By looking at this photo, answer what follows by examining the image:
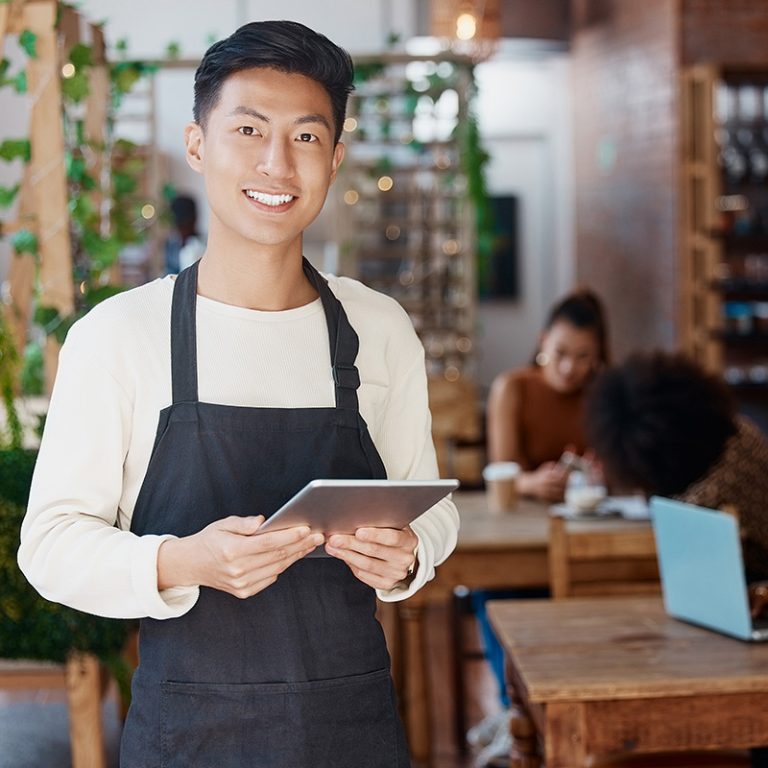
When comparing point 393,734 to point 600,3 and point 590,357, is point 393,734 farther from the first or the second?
point 600,3

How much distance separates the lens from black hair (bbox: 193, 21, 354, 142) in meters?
1.57

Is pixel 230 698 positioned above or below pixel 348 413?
below

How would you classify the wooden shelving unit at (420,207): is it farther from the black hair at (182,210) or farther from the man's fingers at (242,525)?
the man's fingers at (242,525)

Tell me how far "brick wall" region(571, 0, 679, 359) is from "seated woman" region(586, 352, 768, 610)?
4917 millimetres

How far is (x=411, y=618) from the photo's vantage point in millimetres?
3648

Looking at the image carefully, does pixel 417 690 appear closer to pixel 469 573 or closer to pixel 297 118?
pixel 469 573

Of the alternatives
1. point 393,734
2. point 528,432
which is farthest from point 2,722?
point 393,734

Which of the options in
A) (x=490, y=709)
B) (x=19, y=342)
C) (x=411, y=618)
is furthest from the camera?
(x=490, y=709)

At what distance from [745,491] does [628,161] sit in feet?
20.2

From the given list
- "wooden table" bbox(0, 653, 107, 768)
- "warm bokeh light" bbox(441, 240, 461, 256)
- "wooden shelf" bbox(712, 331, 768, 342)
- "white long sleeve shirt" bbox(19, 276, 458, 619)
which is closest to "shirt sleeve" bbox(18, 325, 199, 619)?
"white long sleeve shirt" bbox(19, 276, 458, 619)

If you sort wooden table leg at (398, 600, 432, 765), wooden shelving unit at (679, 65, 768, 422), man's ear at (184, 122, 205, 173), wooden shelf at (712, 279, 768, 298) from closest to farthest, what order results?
man's ear at (184, 122, 205, 173)
wooden table leg at (398, 600, 432, 765)
wooden shelving unit at (679, 65, 768, 422)
wooden shelf at (712, 279, 768, 298)

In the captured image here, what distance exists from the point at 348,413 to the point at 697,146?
6.36 m

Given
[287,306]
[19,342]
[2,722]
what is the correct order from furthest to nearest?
[2,722] → [19,342] → [287,306]

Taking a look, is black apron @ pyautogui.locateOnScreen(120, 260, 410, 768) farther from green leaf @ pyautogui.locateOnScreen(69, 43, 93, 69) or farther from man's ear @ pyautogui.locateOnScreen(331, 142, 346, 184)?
green leaf @ pyautogui.locateOnScreen(69, 43, 93, 69)
